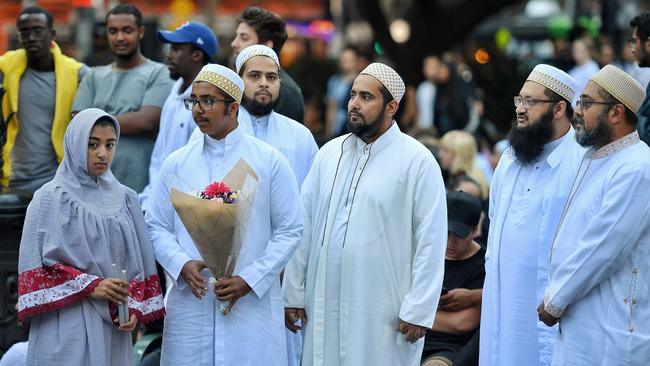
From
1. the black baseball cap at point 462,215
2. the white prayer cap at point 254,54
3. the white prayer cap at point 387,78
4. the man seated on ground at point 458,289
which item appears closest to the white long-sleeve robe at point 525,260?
the man seated on ground at point 458,289

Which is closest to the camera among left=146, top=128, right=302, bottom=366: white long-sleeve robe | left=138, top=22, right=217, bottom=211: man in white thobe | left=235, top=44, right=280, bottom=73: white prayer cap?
Result: left=146, top=128, right=302, bottom=366: white long-sleeve robe

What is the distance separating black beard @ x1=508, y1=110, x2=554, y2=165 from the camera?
26.4 ft

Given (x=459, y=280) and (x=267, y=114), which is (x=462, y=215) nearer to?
(x=459, y=280)

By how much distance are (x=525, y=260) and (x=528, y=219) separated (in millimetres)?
247

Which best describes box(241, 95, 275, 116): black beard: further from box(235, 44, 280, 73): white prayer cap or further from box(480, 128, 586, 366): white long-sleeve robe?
box(480, 128, 586, 366): white long-sleeve robe

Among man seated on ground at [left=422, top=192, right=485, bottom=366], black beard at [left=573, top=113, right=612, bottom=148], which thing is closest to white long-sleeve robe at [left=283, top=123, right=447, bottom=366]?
black beard at [left=573, top=113, right=612, bottom=148]

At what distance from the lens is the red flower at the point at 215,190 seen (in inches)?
291

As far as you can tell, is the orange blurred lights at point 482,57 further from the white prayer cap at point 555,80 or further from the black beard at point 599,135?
the black beard at point 599,135

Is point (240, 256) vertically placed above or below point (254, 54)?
below

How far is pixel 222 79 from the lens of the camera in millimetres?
7848

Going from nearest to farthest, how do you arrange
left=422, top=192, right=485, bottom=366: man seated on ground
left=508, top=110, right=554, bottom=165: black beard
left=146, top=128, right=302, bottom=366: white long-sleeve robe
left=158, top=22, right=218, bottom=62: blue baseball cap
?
left=146, top=128, right=302, bottom=366: white long-sleeve robe
left=508, top=110, right=554, bottom=165: black beard
left=422, top=192, right=485, bottom=366: man seated on ground
left=158, top=22, right=218, bottom=62: blue baseball cap

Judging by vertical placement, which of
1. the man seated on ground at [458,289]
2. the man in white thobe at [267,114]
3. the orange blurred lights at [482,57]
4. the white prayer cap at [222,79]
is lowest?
the man seated on ground at [458,289]

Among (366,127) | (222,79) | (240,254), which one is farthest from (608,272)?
(222,79)

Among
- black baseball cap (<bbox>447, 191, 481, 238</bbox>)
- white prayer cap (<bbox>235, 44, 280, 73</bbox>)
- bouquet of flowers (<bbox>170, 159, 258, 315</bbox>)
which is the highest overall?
white prayer cap (<bbox>235, 44, 280, 73</bbox>)
